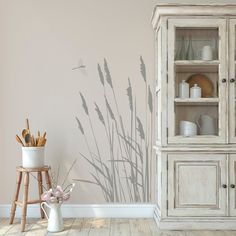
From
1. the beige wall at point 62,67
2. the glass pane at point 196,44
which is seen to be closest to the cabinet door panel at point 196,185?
the beige wall at point 62,67

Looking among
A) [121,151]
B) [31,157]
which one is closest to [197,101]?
[121,151]

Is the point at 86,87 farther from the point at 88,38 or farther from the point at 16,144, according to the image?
the point at 16,144

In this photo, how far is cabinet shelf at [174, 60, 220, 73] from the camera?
135 inches

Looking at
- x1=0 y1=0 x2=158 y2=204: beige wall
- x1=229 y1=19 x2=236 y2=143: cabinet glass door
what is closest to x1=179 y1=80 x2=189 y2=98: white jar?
x1=229 y1=19 x2=236 y2=143: cabinet glass door

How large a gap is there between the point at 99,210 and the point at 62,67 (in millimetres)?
1340

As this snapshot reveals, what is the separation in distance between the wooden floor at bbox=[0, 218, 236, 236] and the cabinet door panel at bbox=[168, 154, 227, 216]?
176mm

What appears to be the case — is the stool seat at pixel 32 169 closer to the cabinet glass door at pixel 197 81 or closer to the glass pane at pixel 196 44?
the cabinet glass door at pixel 197 81

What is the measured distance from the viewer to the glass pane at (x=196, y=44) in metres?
3.43

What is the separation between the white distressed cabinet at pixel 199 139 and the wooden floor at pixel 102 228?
0.11 metres

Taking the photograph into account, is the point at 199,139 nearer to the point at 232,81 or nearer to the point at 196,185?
the point at 196,185

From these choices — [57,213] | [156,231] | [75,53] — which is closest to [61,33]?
[75,53]

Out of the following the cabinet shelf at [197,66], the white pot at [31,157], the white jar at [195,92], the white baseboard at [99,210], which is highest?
the cabinet shelf at [197,66]

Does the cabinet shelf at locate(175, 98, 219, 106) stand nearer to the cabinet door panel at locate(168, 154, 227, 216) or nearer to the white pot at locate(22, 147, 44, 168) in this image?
the cabinet door panel at locate(168, 154, 227, 216)

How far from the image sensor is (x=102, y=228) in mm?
3424
